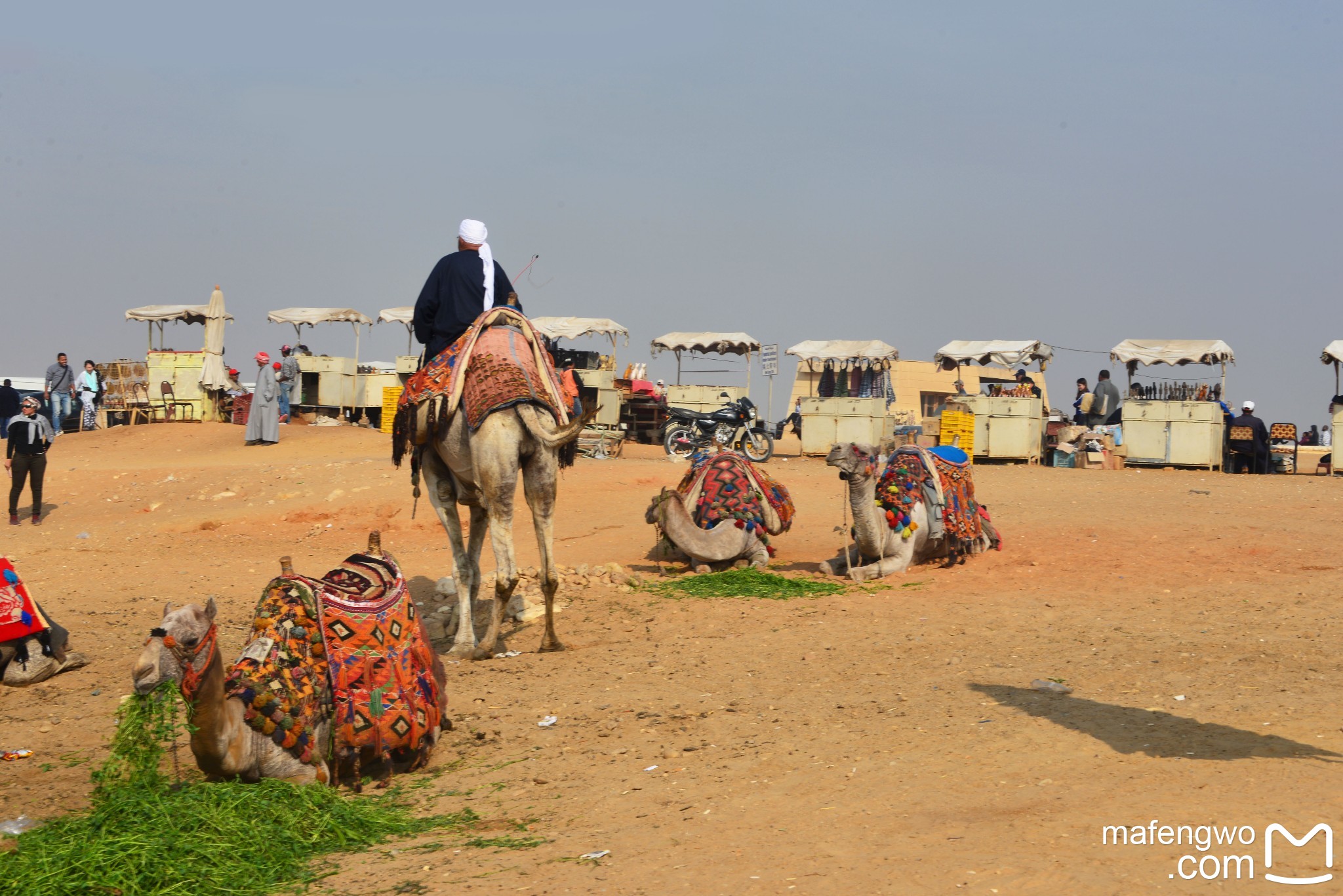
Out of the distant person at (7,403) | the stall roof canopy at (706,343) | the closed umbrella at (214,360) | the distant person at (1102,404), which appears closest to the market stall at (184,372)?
the closed umbrella at (214,360)

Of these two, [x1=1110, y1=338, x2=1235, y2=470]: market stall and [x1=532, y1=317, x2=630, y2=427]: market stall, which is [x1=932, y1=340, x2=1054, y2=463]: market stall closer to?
[x1=1110, y1=338, x2=1235, y2=470]: market stall

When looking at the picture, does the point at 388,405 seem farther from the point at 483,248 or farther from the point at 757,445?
the point at 483,248

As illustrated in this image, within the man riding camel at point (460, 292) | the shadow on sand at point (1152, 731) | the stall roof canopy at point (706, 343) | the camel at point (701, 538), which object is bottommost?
the shadow on sand at point (1152, 731)

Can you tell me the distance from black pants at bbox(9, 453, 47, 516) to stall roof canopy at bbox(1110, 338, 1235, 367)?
22279 mm

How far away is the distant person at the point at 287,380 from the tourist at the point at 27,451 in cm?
1200

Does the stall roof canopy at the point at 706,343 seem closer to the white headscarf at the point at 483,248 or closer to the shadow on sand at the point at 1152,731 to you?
the white headscarf at the point at 483,248

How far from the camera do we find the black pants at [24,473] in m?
16.8

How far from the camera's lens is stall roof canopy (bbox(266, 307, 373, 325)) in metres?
36.4

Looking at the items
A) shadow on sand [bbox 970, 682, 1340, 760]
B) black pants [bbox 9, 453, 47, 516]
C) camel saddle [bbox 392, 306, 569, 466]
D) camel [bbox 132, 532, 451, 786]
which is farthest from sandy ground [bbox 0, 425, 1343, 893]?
black pants [bbox 9, 453, 47, 516]

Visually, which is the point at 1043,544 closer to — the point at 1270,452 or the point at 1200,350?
the point at 1270,452

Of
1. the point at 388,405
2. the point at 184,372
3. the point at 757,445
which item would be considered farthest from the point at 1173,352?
the point at 184,372

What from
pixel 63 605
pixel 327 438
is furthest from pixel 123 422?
pixel 63 605

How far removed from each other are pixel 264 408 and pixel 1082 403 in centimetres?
1810

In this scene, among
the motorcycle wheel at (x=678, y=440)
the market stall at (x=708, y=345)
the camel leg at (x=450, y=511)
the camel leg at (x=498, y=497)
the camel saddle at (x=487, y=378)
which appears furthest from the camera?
the market stall at (x=708, y=345)
